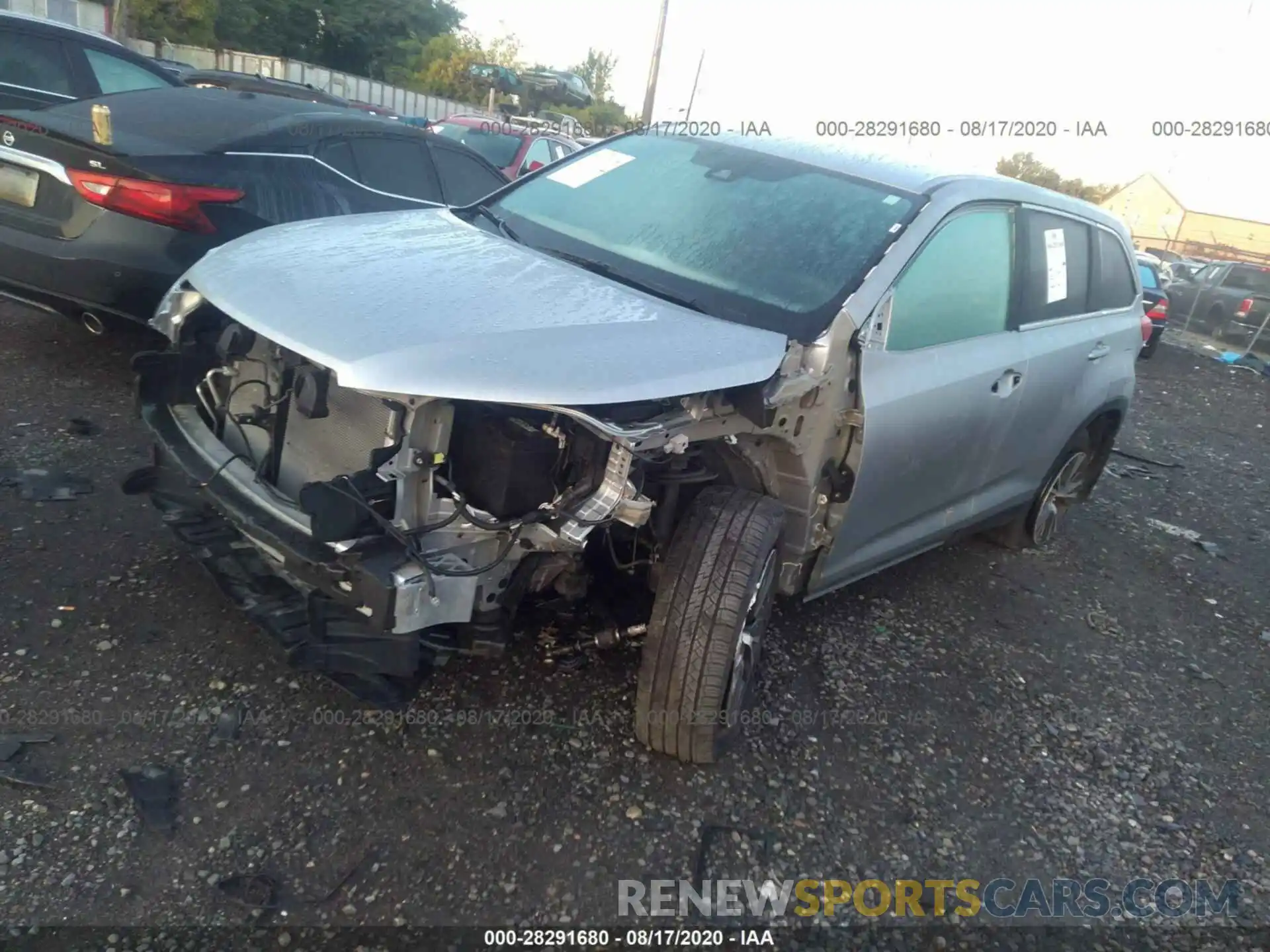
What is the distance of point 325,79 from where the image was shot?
82.6ft

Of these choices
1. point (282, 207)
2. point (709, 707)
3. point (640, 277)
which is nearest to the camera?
point (709, 707)

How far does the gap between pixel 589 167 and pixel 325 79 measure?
2502 centimetres

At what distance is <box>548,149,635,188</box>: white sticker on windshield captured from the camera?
3660 millimetres

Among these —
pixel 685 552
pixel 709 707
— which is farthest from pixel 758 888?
pixel 685 552

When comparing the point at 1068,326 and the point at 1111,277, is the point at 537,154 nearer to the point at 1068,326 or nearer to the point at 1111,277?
the point at 1111,277

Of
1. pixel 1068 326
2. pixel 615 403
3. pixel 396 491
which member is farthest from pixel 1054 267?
pixel 396 491

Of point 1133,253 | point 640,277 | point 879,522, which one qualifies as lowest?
point 879,522

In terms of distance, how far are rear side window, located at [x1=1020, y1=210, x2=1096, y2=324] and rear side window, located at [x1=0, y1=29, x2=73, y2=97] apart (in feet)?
19.5

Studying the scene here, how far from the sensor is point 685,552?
2.64m

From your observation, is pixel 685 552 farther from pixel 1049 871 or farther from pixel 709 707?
pixel 1049 871

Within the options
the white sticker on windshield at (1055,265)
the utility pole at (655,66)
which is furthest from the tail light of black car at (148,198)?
the utility pole at (655,66)

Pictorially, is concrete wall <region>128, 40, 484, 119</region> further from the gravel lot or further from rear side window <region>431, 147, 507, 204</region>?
the gravel lot

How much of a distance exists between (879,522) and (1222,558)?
11.5ft

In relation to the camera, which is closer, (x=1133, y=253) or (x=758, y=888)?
(x=758, y=888)
